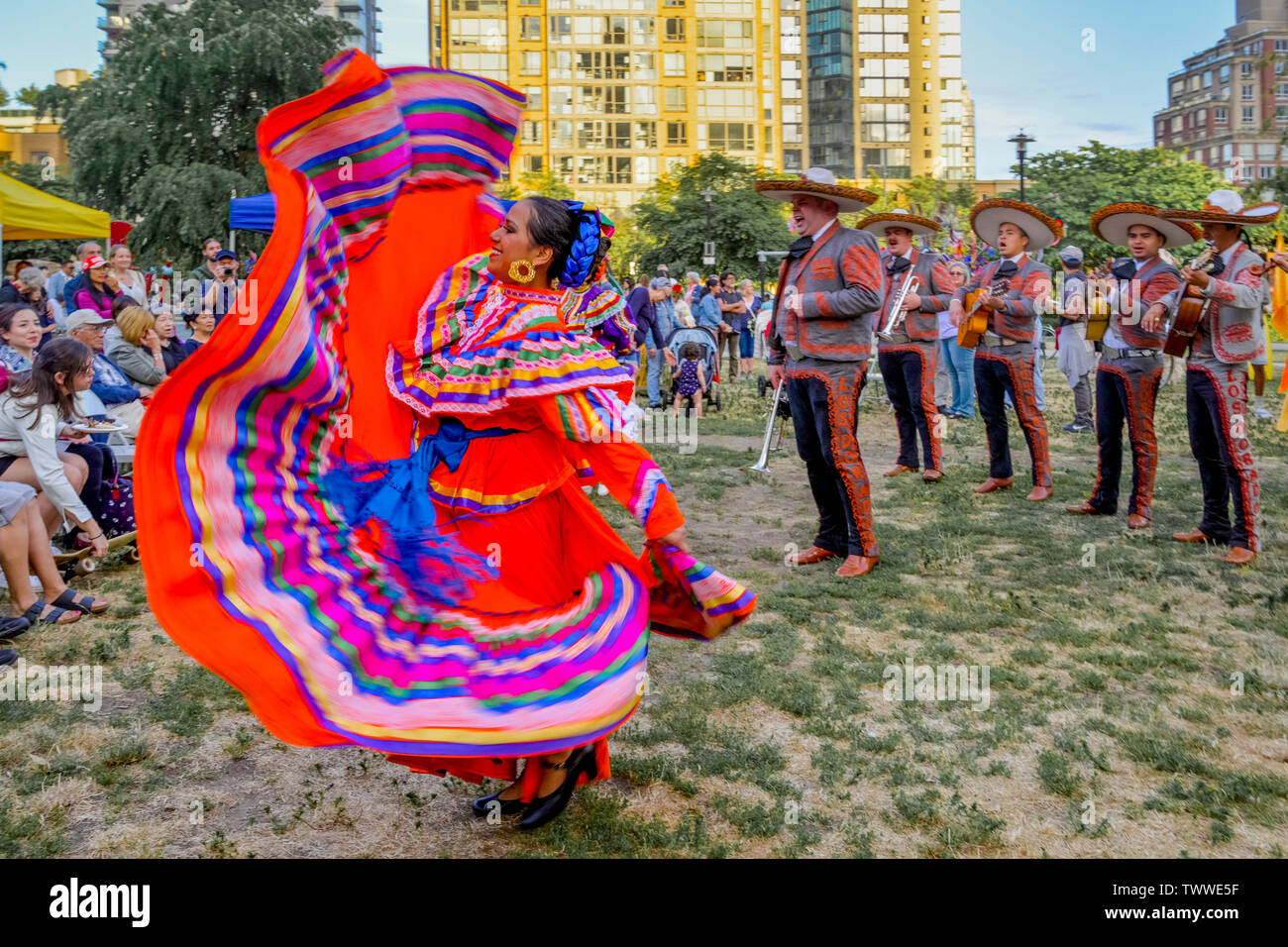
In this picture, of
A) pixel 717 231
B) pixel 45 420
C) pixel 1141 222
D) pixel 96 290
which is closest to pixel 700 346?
pixel 96 290

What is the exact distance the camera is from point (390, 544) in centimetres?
337

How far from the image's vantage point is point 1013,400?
9195 mm

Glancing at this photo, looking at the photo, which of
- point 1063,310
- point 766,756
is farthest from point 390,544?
point 1063,310

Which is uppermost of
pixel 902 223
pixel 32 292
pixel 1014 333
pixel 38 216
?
pixel 38 216

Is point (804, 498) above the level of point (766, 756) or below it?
above

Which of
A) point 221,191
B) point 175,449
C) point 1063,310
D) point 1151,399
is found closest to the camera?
point 175,449

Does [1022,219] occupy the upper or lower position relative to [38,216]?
lower

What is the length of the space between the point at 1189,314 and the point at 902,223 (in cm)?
398

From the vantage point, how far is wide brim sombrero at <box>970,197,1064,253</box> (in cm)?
900

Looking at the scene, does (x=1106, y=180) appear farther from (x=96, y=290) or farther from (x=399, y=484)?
(x=399, y=484)

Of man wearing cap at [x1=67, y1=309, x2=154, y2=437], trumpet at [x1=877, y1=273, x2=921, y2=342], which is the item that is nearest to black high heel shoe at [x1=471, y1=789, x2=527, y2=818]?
man wearing cap at [x1=67, y1=309, x2=154, y2=437]

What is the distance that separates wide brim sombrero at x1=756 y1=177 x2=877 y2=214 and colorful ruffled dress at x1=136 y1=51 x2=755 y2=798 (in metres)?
3.25
